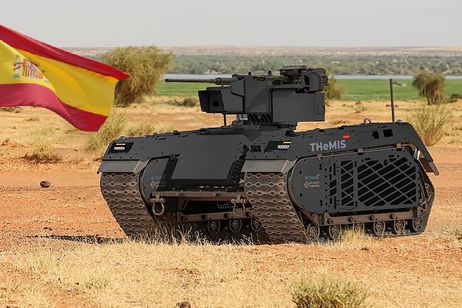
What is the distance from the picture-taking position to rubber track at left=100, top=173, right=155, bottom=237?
15.6 meters

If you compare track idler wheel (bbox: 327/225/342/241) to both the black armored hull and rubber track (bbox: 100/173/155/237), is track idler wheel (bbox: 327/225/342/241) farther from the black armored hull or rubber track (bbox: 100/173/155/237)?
rubber track (bbox: 100/173/155/237)

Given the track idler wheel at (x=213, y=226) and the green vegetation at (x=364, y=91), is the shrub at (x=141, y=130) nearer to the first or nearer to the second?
the track idler wheel at (x=213, y=226)

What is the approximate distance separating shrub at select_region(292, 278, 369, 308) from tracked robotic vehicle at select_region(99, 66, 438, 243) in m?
4.40

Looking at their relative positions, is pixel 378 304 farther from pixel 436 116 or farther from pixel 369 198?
pixel 436 116

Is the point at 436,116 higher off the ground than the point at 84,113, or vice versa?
the point at 84,113

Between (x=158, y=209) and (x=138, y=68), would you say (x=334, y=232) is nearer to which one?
(x=158, y=209)

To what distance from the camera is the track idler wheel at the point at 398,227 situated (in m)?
16.6

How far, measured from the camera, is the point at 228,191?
598 inches

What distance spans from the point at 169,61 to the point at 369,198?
5326 cm

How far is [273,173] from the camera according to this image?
47.5 feet

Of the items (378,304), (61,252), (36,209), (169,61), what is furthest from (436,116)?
(169,61)

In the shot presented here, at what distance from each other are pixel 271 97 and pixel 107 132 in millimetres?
18437

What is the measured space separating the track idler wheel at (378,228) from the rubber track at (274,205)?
164 centimetres

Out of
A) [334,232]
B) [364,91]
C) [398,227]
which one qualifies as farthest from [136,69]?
[364,91]
